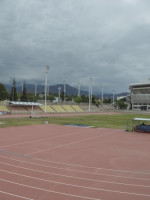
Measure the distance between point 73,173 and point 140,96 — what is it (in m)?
117

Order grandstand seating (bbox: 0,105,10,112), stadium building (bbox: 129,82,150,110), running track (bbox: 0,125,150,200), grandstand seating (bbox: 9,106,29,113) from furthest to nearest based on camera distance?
1. stadium building (bbox: 129,82,150,110)
2. grandstand seating (bbox: 9,106,29,113)
3. grandstand seating (bbox: 0,105,10,112)
4. running track (bbox: 0,125,150,200)

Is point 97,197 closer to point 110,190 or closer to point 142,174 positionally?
point 110,190

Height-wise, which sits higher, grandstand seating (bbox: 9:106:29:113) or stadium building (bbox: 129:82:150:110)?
stadium building (bbox: 129:82:150:110)

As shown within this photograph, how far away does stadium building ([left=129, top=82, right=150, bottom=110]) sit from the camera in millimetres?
119062

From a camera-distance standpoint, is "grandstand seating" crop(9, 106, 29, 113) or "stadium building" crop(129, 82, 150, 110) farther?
"stadium building" crop(129, 82, 150, 110)

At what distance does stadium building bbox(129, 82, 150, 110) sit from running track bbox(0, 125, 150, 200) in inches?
4227

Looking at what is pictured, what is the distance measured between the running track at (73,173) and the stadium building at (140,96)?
107376 millimetres

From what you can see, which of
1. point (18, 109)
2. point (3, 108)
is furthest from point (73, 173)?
point (18, 109)

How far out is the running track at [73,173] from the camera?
26.8 feet

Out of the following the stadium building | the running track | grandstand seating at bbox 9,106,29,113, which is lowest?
the running track

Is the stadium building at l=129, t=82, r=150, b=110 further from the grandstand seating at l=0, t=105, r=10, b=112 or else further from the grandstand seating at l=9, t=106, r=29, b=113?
the grandstand seating at l=0, t=105, r=10, b=112

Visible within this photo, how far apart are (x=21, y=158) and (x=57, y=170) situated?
11.2 feet

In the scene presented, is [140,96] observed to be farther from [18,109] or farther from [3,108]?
[3,108]

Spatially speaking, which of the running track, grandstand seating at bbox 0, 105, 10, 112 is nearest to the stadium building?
grandstand seating at bbox 0, 105, 10, 112
